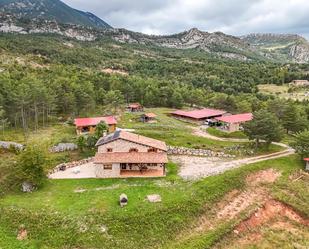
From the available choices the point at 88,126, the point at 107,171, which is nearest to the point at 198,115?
the point at 88,126

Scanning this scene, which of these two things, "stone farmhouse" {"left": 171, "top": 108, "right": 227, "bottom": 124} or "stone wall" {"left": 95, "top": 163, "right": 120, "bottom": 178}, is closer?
"stone wall" {"left": 95, "top": 163, "right": 120, "bottom": 178}

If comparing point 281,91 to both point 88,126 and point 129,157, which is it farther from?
point 129,157

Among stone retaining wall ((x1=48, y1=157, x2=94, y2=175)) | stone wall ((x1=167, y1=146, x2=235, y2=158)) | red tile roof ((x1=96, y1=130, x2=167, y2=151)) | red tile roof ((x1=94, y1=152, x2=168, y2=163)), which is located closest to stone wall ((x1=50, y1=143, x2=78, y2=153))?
stone retaining wall ((x1=48, y1=157, x2=94, y2=175))

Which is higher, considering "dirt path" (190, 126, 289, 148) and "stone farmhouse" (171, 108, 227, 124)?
"stone farmhouse" (171, 108, 227, 124)

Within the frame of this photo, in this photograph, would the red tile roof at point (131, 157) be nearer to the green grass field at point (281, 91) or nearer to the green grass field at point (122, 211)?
the green grass field at point (122, 211)

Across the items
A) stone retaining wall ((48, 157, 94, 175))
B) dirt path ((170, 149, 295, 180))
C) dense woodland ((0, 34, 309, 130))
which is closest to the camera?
dirt path ((170, 149, 295, 180))

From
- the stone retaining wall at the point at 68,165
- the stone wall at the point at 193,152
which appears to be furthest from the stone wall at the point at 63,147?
the stone wall at the point at 193,152

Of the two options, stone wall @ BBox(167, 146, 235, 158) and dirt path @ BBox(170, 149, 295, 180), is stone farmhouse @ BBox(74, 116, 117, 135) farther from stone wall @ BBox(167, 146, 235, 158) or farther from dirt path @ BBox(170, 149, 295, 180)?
dirt path @ BBox(170, 149, 295, 180)

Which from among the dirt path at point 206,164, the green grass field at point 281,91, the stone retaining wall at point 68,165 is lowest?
the stone retaining wall at point 68,165
